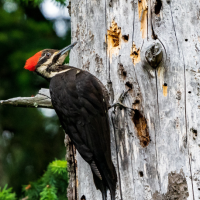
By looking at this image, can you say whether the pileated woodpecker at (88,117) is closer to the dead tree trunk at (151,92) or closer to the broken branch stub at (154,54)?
the dead tree trunk at (151,92)

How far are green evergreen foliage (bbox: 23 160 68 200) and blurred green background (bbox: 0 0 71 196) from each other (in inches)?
36.5

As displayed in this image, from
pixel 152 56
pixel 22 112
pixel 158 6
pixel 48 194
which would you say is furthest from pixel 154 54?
pixel 22 112

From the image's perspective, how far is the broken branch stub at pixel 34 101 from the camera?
8.40 feet

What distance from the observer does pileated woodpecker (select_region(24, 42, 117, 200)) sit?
2371mm

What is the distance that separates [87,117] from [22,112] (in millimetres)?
2489

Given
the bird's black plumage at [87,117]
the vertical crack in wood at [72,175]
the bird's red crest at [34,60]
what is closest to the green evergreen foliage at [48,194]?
the vertical crack in wood at [72,175]

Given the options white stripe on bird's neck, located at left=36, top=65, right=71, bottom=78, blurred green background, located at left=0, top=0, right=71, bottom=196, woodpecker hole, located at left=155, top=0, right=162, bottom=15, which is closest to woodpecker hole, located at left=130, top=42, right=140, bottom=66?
woodpecker hole, located at left=155, top=0, right=162, bottom=15

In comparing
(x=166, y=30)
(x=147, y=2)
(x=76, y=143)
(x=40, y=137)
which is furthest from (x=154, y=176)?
(x=40, y=137)

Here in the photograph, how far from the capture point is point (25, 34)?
4746mm

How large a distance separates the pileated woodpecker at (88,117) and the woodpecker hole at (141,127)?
26 centimetres

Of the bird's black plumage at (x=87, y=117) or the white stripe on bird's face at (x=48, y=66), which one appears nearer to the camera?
the bird's black plumage at (x=87, y=117)

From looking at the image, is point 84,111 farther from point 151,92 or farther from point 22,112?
point 22,112

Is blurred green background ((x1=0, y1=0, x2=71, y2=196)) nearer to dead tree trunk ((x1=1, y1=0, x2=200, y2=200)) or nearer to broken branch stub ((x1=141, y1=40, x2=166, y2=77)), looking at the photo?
dead tree trunk ((x1=1, y1=0, x2=200, y2=200))

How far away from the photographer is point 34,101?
2.63 metres
